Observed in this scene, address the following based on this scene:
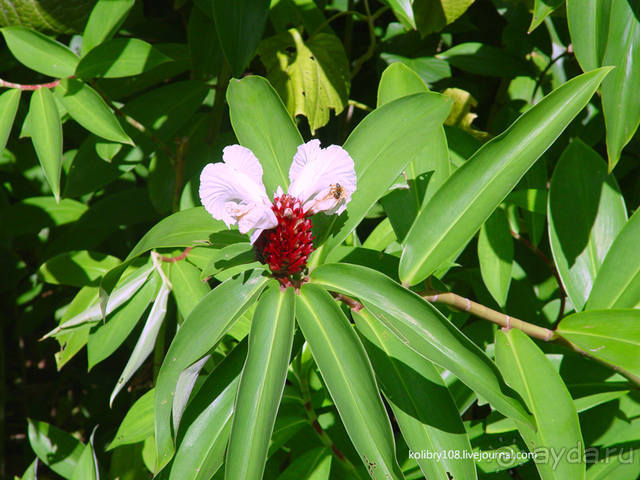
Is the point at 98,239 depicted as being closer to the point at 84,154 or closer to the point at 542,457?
the point at 84,154

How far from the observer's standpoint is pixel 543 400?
97cm

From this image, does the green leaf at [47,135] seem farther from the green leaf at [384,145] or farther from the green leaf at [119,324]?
the green leaf at [384,145]

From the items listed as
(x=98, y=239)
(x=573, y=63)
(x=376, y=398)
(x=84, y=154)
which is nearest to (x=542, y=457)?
(x=376, y=398)

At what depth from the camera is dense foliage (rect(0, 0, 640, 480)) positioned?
0.81 m

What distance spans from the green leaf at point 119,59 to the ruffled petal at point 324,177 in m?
0.55

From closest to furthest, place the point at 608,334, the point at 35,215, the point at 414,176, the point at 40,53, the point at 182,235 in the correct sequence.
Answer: the point at 182,235 < the point at 608,334 < the point at 414,176 < the point at 40,53 < the point at 35,215

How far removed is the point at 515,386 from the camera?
0.97 metres

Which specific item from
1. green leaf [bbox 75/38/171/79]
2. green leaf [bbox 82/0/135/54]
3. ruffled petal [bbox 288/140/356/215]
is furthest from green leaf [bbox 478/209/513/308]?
green leaf [bbox 82/0/135/54]

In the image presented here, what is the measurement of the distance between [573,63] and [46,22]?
1306 millimetres

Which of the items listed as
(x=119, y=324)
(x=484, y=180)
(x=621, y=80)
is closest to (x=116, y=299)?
(x=119, y=324)

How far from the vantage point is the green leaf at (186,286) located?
113 cm

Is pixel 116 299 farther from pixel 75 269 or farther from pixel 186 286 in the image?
pixel 75 269

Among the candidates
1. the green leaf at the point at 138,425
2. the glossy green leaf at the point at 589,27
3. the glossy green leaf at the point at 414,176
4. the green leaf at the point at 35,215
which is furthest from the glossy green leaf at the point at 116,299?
the glossy green leaf at the point at 589,27

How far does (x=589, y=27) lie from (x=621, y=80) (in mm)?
106
